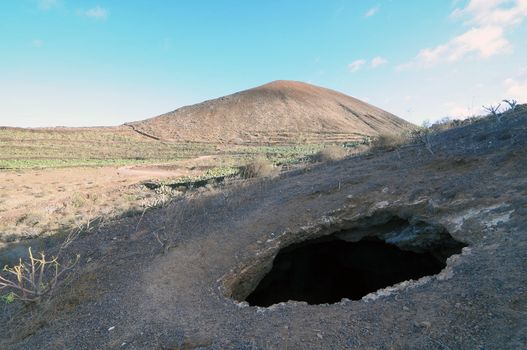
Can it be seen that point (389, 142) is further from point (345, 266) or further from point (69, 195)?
point (69, 195)

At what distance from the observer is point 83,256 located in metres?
8.24

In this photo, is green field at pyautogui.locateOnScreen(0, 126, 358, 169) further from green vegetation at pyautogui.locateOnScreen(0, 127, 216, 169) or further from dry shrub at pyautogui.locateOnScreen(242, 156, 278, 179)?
dry shrub at pyautogui.locateOnScreen(242, 156, 278, 179)

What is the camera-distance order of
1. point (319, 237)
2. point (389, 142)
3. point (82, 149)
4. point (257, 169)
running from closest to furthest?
point (319, 237) → point (389, 142) → point (257, 169) → point (82, 149)

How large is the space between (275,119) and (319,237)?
49.0 metres

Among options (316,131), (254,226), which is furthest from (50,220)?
(316,131)

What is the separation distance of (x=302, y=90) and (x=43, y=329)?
218 feet

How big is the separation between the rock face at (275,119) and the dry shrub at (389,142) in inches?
1254

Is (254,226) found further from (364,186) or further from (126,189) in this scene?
(126,189)

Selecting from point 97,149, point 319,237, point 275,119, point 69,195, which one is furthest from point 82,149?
point 319,237

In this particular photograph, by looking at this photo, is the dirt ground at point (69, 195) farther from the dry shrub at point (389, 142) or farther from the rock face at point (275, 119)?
the rock face at point (275, 119)

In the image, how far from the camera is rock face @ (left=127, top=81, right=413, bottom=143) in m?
51.1

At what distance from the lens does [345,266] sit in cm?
1077

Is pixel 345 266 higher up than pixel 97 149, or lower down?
lower down

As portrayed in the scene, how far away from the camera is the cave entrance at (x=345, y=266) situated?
817 cm
